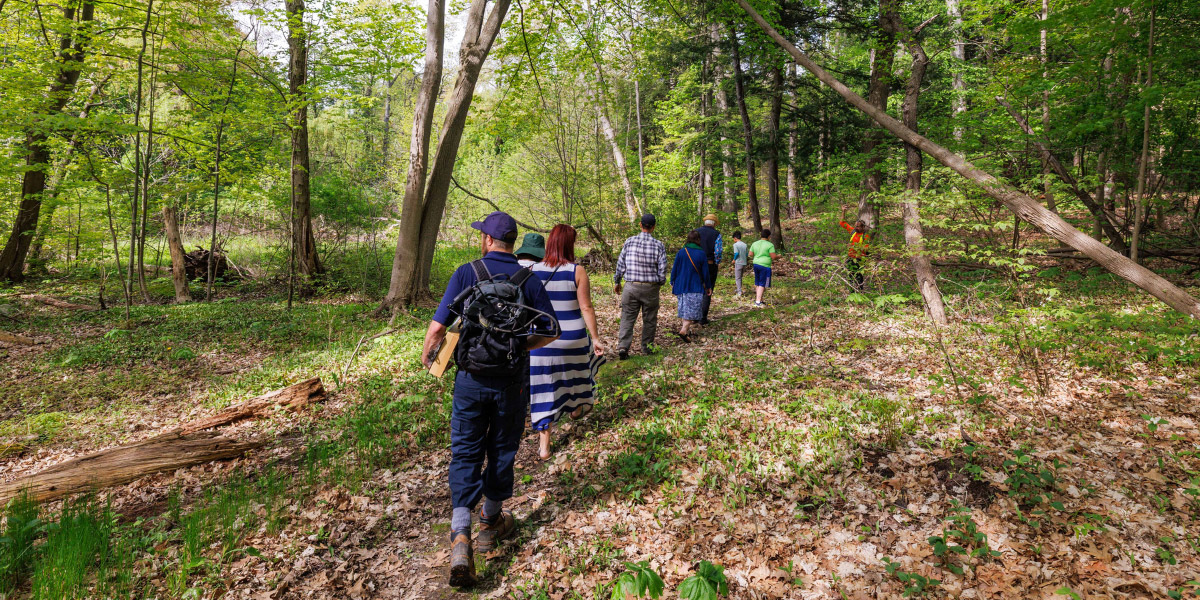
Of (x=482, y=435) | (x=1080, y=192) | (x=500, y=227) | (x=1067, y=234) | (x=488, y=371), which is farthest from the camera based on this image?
(x=1080, y=192)

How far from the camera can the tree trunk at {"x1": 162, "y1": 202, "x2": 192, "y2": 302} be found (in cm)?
1274

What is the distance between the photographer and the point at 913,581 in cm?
289

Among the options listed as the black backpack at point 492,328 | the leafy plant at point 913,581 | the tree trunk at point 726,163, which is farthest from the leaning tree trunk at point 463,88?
the tree trunk at point 726,163

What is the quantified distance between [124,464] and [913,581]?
21.3 feet

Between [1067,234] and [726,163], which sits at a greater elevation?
[726,163]

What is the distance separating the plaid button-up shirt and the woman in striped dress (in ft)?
7.53

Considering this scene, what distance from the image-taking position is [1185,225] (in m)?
9.93

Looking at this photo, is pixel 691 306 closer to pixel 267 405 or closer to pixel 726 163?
pixel 267 405

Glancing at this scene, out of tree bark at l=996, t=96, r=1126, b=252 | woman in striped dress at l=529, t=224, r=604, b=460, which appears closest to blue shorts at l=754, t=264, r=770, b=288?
tree bark at l=996, t=96, r=1126, b=252

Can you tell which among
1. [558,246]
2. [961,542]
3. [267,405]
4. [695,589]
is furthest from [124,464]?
[961,542]

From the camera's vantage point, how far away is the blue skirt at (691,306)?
→ 8133 millimetres

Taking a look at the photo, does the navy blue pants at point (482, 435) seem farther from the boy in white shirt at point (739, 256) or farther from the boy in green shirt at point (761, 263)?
the boy in white shirt at point (739, 256)

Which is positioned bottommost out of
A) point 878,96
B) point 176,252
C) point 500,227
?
point 500,227

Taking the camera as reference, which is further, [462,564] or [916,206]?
[916,206]
